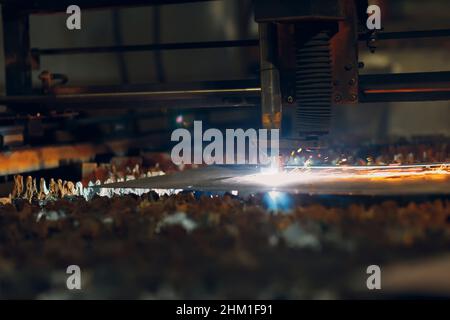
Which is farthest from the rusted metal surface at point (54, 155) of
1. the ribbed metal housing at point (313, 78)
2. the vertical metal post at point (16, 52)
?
the ribbed metal housing at point (313, 78)

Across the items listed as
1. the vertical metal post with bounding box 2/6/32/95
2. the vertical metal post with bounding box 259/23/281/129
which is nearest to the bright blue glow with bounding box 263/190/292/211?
the vertical metal post with bounding box 259/23/281/129

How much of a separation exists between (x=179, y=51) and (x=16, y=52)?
2.86 metres

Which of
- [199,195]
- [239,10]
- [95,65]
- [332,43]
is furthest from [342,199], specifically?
[95,65]

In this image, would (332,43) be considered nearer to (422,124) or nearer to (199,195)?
(199,195)

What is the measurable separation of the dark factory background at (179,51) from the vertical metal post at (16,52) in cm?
194

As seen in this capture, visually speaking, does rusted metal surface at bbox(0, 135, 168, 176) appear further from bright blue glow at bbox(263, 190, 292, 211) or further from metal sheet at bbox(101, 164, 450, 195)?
bright blue glow at bbox(263, 190, 292, 211)

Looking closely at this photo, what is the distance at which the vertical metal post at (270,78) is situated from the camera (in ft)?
20.6

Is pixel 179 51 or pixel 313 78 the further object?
pixel 179 51

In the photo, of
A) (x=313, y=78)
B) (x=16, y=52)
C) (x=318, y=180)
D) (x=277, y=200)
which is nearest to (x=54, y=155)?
(x=16, y=52)

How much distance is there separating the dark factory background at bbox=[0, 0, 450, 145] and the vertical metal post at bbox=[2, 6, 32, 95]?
6.36 ft

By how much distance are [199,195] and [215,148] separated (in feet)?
13.6

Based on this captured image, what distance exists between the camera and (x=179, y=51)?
10391 mm

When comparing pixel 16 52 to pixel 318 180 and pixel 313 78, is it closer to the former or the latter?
pixel 313 78
